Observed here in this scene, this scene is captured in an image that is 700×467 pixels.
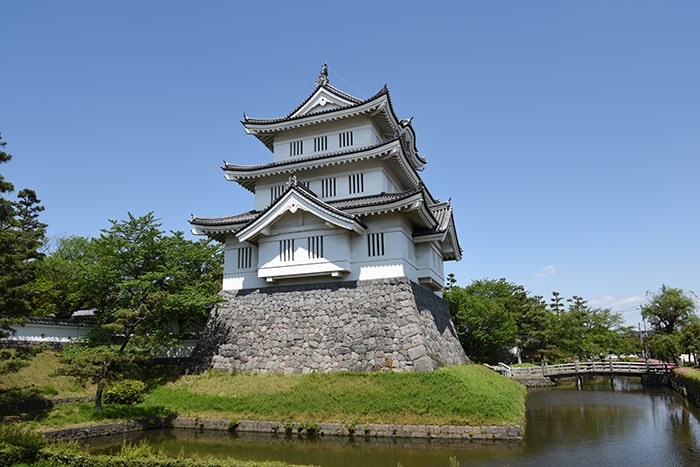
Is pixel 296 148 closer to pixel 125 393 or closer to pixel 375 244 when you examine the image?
pixel 375 244

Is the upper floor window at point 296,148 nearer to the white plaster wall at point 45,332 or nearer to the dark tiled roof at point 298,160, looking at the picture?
the dark tiled roof at point 298,160

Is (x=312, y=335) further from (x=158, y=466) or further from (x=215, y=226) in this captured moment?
(x=158, y=466)

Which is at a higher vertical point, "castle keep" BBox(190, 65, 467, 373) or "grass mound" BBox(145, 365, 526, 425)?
"castle keep" BBox(190, 65, 467, 373)

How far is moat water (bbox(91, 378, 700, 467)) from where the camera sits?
10164 mm

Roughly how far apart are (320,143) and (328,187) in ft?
8.53

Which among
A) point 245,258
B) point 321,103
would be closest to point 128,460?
point 245,258

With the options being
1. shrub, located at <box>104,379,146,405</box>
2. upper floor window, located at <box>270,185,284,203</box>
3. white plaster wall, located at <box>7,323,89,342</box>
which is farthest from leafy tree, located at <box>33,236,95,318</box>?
upper floor window, located at <box>270,185,284,203</box>

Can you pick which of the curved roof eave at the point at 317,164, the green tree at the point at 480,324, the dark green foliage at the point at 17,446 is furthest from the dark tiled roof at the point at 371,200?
the green tree at the point at 480,324

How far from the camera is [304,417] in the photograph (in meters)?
14.1

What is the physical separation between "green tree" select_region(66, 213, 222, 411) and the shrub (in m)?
0.44

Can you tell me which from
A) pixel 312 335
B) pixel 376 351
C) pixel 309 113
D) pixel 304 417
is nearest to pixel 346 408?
pixel 304 417

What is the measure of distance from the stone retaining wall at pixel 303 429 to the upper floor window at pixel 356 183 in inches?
418

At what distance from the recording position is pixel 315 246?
60.6ft

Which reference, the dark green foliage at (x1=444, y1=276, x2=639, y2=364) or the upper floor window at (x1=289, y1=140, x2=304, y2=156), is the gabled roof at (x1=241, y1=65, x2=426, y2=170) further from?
the dark green foliage at (x1=444, y1=276, x2=639, y2=364)
